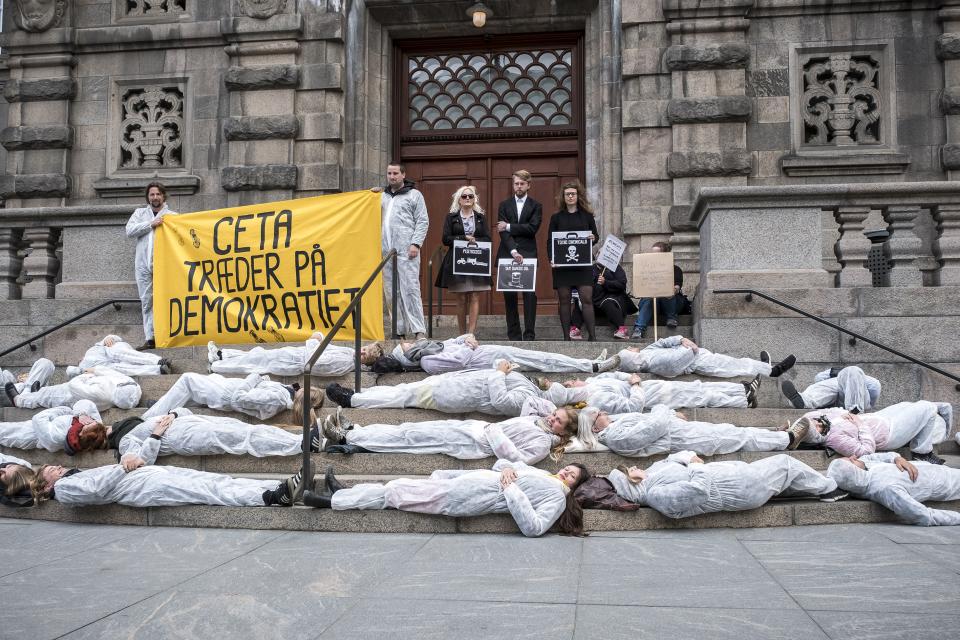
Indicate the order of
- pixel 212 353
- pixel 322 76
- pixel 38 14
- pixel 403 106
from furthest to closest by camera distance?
pixel 403 106 → pixel 38 14 → pixel 322 76 → pixel 212 353

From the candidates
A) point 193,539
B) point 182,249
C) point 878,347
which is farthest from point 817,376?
point 182,249

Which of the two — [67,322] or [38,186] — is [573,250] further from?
[38,186]

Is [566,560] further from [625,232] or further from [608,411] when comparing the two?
[625,232]

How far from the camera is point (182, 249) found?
11195 mm

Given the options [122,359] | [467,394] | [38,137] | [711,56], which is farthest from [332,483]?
[38,137]

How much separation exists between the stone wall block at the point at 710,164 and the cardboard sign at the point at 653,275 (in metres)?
3.02

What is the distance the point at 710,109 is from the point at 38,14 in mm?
10742

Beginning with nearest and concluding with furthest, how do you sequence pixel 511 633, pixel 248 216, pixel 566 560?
pixel 511 633, pixel 566 560, pixel 248 216

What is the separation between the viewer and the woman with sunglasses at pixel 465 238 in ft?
35.9

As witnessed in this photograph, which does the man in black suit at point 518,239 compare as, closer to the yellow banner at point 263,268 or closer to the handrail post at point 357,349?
the yellow banner at point 263,268

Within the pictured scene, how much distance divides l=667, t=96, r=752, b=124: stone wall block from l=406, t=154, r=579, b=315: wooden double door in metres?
2.02

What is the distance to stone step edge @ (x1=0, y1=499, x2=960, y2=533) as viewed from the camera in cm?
640

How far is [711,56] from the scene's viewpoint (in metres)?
13.0

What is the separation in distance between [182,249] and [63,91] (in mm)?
5329
